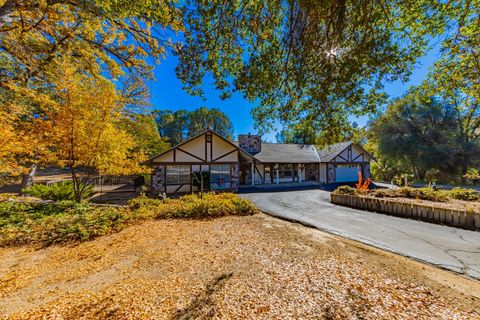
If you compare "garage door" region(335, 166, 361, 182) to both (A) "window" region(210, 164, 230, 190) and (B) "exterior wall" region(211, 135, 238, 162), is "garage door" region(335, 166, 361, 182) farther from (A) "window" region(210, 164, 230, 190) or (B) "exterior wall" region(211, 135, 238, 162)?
(A) "window" region(210, 164, 230, 190)

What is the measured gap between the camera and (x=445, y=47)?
14.3 feet

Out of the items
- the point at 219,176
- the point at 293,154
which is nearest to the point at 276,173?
the point at 293,154

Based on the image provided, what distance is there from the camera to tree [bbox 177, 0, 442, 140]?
3512 mm

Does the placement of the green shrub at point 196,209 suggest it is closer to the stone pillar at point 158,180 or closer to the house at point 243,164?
the house at point 243,164

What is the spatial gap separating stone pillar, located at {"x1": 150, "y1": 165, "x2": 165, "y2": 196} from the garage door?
1724 centimetres

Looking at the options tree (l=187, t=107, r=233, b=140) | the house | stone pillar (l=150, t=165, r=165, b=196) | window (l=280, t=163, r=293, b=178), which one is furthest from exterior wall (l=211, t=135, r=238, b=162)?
tree (l=187, t=107, r=233, b=140)

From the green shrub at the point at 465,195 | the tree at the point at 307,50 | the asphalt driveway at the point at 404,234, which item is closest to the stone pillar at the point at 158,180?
the asphalt driveway at the point at 404,234

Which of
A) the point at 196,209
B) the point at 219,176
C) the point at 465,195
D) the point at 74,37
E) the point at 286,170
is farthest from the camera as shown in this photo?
the point at 286,170

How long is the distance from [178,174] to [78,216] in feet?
25.7

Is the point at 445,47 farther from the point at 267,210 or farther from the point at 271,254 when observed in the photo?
the point at 267,210

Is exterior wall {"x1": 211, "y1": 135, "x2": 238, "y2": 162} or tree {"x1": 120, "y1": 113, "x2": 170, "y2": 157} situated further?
tree {"x1": 120, "y1": 113, "x2": 170, "y2": 157}

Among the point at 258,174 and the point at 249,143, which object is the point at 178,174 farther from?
the point at 249,143

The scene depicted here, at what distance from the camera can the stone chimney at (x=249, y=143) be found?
63.8 ft

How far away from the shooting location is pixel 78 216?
19.9 feet
